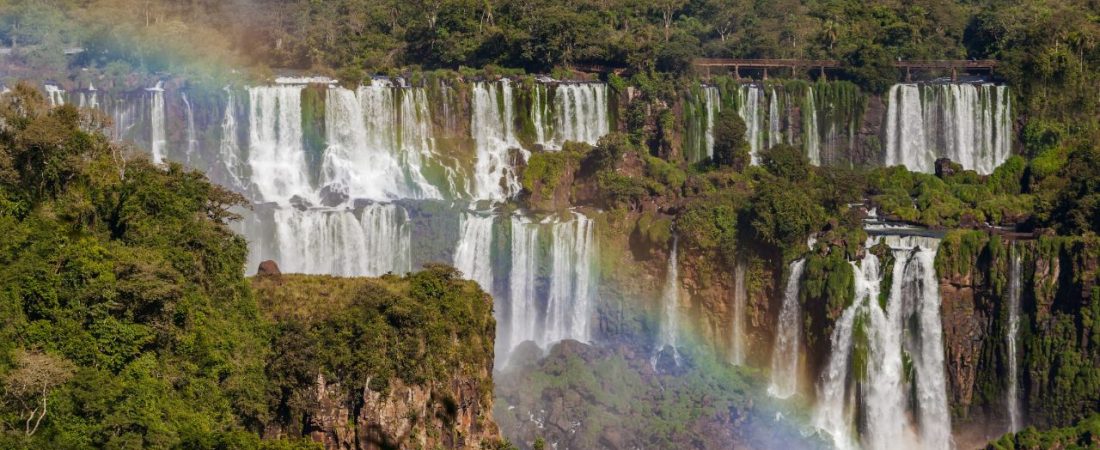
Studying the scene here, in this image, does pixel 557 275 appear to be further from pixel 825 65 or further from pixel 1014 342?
pixel 825 65

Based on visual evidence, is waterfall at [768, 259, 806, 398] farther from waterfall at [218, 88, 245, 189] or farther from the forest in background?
waterfall at [218, 88, 245, 189]

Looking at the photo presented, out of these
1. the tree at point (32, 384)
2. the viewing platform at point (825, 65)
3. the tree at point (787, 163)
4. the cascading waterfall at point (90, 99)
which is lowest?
the tree at point (32, 384)

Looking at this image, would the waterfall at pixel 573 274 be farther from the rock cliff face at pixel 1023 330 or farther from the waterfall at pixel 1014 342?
the waterfall at pixel 1014 342

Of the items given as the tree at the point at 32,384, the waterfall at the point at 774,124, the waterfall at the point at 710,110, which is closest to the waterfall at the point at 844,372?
the waterfall at the point at 710,110

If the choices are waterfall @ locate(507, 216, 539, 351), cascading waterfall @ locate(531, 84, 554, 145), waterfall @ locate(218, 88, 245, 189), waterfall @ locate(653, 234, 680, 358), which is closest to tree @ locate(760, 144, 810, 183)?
waterfall @ locate(653, 234, 680, 358)

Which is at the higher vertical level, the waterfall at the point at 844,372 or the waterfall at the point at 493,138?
the waterfall at the point at 493,138

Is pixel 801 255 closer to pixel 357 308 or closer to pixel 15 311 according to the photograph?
pixel 357 308
